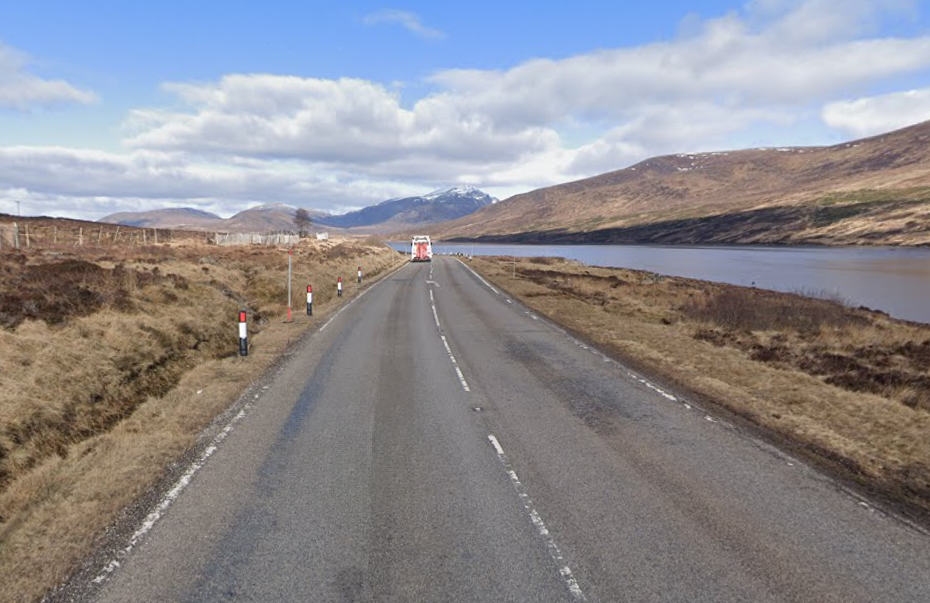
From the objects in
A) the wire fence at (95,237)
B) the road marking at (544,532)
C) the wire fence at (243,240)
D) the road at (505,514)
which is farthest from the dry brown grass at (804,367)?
the wire fence at (243,240)

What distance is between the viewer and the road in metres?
4.66

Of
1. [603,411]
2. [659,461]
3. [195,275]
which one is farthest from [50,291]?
[659,461]

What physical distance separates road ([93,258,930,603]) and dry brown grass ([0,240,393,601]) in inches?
29.1

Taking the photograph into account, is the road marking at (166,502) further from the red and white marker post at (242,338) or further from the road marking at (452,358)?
the red and white marker post at (242,338)

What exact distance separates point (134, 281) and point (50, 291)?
3568mm

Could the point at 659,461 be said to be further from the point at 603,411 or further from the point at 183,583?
the point at 183,583

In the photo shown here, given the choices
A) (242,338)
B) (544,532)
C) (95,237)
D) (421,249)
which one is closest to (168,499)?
(544,532)

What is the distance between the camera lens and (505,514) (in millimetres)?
5840

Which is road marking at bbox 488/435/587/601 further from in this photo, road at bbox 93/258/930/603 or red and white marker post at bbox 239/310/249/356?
red and white marker post at bbox 239/310/249/356

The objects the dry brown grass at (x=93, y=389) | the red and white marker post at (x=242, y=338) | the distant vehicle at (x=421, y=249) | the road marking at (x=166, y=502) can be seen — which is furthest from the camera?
the distant vehicle at (x=421, y=249)

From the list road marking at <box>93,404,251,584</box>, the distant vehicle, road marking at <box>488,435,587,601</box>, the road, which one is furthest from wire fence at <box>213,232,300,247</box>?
road marking at <box>488,435,587,601</box>

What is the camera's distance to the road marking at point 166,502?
480cm

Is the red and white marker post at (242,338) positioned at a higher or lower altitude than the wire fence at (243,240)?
lower

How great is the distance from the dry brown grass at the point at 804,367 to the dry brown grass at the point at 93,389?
9210 millimetres
